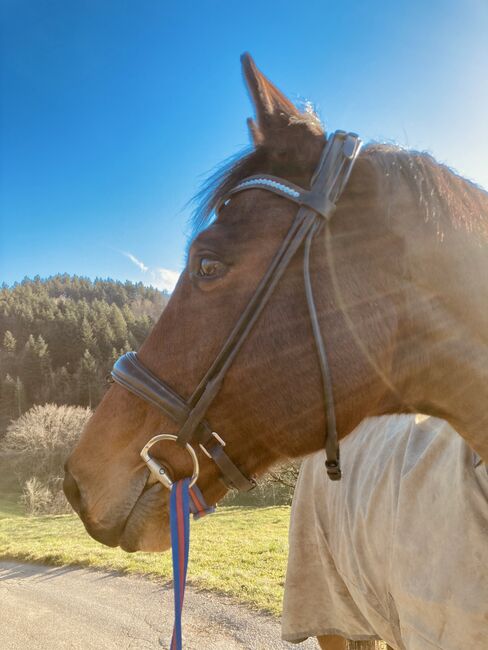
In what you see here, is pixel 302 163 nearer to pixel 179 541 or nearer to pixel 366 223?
pixel 366 223

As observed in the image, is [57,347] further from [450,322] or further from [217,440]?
[450,322]

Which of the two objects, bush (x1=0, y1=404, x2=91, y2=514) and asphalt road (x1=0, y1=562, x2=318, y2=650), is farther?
bush (x1=0, y1=404, x2=91, y2=514)

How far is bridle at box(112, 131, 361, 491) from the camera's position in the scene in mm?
1610

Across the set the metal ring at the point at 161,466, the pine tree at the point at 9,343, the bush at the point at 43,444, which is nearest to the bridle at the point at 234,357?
the metal ring at the point at 161,466

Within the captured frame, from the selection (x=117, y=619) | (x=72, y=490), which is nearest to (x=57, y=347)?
(x=117, y=619)

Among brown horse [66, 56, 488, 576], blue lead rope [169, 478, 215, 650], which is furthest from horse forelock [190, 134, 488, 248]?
blue lead rope [169, 478, 215, 650]

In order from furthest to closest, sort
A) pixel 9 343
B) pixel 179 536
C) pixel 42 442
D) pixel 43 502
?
pixel 9 343
pixel 42 442
pixel 43 502
pixel 179 536

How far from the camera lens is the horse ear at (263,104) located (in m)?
1.91

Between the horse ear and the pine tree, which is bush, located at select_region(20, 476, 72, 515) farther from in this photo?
the pine tree

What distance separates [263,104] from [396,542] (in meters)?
2.18

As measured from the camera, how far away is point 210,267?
169 cm

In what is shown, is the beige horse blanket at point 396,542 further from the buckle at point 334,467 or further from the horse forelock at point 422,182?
the horse forelock at point 422,182

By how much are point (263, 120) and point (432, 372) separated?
131 centimetres

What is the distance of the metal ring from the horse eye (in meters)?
0.64
